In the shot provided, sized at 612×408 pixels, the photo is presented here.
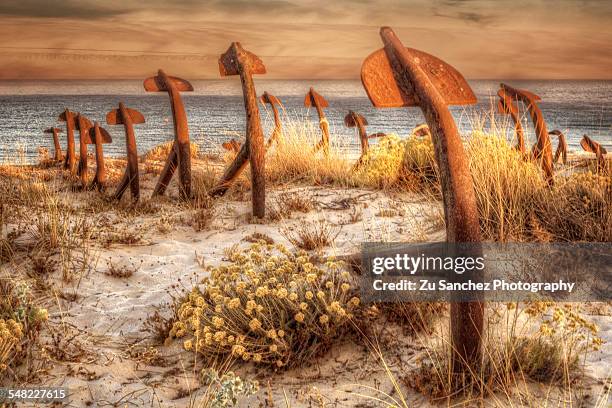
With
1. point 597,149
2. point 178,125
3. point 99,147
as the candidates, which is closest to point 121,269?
point 178,125

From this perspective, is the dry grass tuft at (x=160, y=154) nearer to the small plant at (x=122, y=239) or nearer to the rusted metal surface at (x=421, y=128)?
the rusted metal surface at (x=421, y=128)

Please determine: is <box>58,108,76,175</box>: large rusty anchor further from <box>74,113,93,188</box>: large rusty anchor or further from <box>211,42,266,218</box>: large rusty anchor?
<box>211,42,266,218</box>: large rusty anchor

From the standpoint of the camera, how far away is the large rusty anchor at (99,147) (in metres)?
8.23

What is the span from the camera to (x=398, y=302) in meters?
3.82

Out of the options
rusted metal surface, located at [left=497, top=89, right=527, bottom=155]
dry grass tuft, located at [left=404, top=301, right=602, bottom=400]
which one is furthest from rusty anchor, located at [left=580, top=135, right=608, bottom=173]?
dry grass tuft, located at [left=404, top=301, right=602, bottom=400]

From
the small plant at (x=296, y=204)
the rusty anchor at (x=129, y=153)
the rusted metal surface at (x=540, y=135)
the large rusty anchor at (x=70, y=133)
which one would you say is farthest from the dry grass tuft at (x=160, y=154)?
the rusted metal surface at (x=540, y=135)

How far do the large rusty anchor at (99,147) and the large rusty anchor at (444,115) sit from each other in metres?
6.37

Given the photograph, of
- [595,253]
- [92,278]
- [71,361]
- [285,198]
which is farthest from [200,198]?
[595,253]

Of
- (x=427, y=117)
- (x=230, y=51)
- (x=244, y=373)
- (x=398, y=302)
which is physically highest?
(x=230, y=51)

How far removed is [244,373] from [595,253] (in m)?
3.17

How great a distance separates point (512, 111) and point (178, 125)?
433cm

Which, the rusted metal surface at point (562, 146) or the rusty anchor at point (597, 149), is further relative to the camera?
the rusted metal surface at point (562, 146)

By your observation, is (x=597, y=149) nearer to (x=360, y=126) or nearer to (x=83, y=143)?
(x=360, y=126)

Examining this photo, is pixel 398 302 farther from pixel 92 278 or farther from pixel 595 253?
pixel 92 278
